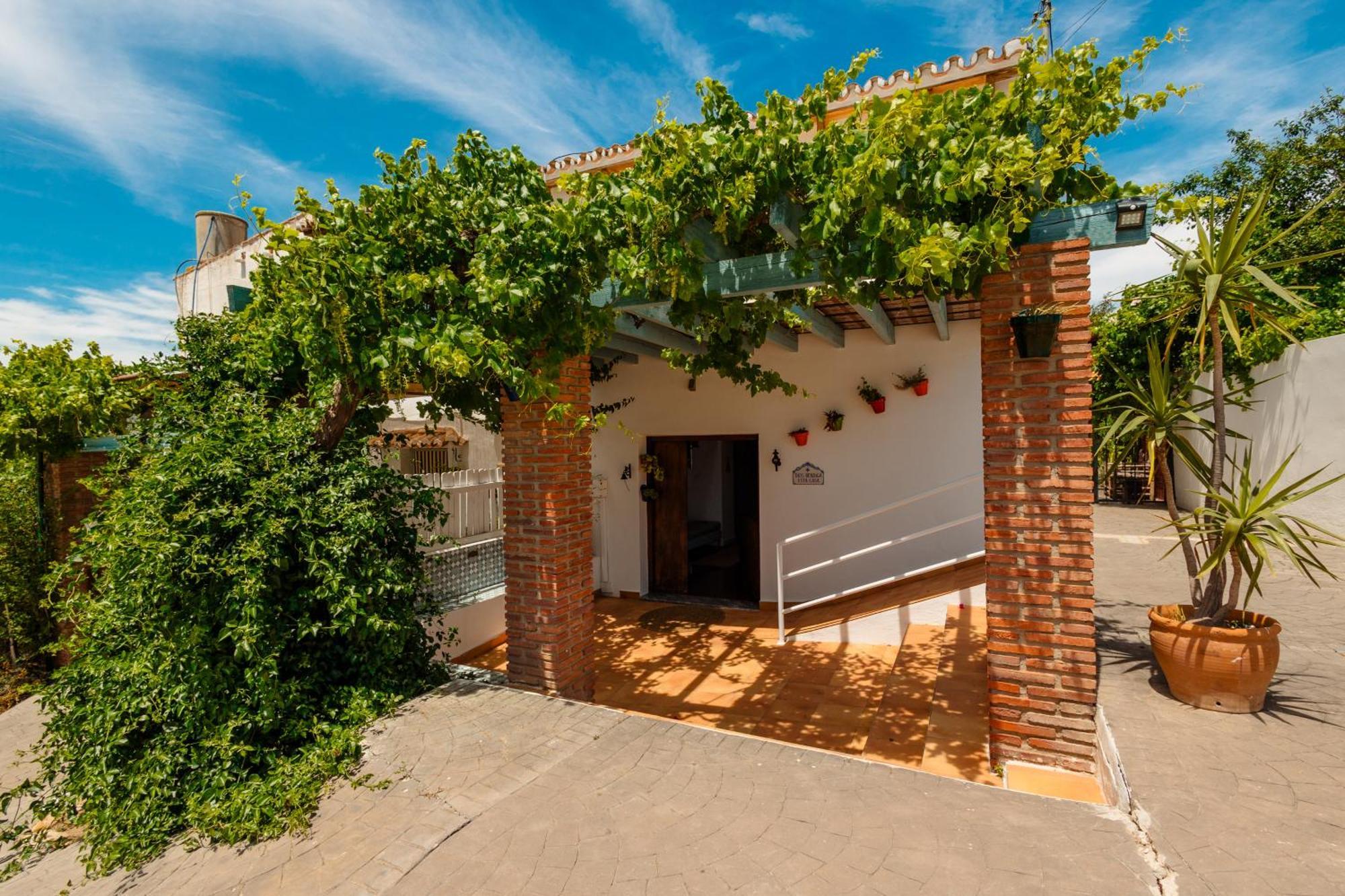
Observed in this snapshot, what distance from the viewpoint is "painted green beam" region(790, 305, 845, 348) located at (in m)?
5.29

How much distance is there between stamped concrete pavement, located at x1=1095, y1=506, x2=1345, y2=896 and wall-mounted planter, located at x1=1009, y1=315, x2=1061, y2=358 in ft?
6.09

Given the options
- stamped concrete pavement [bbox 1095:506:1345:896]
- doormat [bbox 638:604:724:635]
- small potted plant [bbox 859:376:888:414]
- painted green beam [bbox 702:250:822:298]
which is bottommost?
doormat [bbox 638:604:724:635]

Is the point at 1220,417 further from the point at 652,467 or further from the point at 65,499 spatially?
the point at 65,499

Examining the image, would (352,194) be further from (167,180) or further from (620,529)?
(167,180)

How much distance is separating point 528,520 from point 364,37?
3944mm

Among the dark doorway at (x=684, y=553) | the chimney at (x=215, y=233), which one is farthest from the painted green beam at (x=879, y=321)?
the chimney at (x=215, y=233)

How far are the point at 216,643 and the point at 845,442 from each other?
20.2ft

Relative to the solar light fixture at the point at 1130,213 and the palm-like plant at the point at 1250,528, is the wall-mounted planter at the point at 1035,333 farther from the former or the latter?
the palm-like plant at the point at 1250,528

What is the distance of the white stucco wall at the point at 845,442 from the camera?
665cm

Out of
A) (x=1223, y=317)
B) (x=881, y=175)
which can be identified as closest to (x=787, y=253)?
(x=881, y=175)

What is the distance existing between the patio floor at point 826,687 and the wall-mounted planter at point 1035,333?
81.8 inches

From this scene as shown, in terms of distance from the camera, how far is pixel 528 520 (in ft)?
13.6

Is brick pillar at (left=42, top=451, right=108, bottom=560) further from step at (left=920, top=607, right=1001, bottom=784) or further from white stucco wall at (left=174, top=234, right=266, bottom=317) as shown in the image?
step at (left=920, top=607, right=1001, bottom=784)

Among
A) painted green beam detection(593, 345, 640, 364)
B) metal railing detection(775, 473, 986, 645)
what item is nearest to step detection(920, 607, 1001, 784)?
metal railing detection(775, 473, 986, 645)
